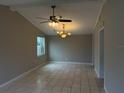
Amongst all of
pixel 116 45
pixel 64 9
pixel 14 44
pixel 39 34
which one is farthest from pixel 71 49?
pixel 116 45

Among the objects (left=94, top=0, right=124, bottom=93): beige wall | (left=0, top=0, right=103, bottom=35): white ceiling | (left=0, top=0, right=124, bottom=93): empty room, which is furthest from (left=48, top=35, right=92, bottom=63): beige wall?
(left=94, top=0, right=124, bottom=93): beige wall

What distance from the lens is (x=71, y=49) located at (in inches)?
421

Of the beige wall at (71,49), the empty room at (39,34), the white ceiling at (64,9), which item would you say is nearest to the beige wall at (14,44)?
the empty room at (39,34)

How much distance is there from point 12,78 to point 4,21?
2.04 metres

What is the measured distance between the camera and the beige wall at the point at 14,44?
520 cm

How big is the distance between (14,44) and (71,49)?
17.5ft

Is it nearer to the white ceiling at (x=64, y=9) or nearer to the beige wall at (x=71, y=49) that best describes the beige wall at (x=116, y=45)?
the white ceiling at (x=64, y=9)

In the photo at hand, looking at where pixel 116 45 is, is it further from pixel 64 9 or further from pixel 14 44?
pixel 14 44

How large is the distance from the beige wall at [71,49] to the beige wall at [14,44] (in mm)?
3081

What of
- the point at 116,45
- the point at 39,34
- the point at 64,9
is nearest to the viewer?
the point at 116,45

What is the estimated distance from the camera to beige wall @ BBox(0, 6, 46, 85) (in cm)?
520

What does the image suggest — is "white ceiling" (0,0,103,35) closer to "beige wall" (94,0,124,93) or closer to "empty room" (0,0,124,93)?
"empty room" (0,0,124,93)

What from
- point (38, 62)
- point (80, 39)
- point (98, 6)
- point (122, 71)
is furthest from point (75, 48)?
point (122, 71)

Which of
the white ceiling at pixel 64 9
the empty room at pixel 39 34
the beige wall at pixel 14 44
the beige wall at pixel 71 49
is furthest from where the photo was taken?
the beige wall at pixel 71 49
